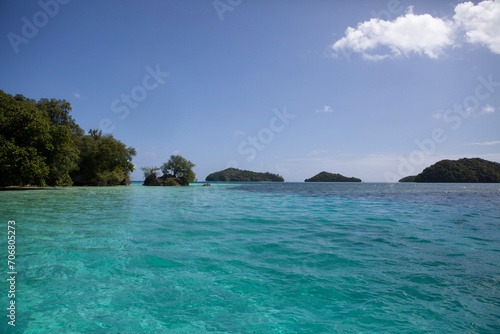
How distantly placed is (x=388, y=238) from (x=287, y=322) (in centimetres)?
603

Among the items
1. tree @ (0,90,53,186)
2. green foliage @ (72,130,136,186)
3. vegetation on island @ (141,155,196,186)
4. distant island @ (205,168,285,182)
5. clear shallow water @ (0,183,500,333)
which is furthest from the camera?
distant island @ (205,168,285,182)

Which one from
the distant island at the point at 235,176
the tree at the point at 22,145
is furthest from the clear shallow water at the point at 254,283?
the distant island at the point at 235,176

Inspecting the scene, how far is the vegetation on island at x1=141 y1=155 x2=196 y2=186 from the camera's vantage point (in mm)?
69000

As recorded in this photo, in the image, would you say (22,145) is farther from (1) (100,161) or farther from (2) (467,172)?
(2) (467,172)

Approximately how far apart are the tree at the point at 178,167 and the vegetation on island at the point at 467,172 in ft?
365

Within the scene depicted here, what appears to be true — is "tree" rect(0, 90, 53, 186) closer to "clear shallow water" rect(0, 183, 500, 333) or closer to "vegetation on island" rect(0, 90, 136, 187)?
"vegetation on island" rect(0, 90, 136, 187)

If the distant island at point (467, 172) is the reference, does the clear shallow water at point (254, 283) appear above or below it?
below

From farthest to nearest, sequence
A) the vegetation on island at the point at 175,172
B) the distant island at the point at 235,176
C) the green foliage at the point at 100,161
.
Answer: the distant island at the point at 235,176
the vegetation on island at the point at 175,172
the green foliage at the point at 100,161

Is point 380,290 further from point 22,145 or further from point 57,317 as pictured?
point 22,145

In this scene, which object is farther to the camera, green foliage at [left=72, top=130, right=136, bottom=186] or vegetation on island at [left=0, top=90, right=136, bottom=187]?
green foliage at [left=72, top=130, right=136, bottom=186]

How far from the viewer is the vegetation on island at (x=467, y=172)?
106938 millimetres

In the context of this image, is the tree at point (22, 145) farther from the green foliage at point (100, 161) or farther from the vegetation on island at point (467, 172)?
the vegetation on island at point (467, 172)

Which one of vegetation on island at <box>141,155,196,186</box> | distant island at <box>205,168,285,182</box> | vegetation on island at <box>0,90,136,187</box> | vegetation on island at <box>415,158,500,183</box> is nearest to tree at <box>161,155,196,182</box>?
vegetation on island at <box>141,155,196,186</box>

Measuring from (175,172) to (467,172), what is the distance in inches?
4789
